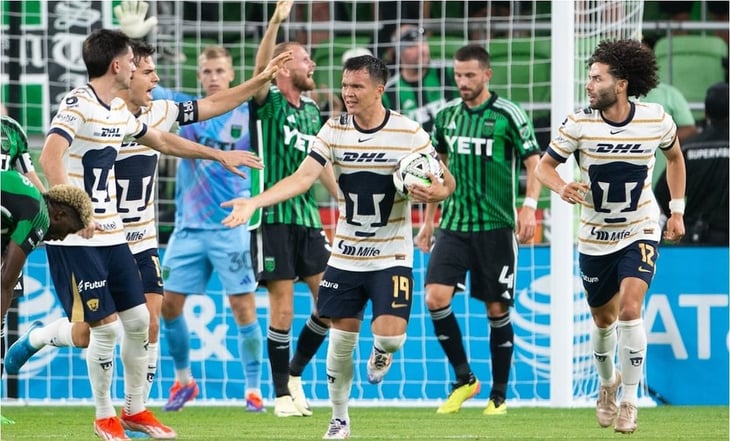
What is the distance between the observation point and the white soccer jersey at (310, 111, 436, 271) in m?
7.95

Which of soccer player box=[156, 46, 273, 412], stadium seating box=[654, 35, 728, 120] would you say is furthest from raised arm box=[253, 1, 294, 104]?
stadium seating box=[654, 35, 728, 120]

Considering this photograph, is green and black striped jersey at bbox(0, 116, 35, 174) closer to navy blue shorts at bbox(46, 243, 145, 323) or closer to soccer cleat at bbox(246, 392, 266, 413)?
navy blue shorts at bbox(46, 243, 145, 323)

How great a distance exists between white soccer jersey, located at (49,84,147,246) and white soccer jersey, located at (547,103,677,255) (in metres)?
2.53

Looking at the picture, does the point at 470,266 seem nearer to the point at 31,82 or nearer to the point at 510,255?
the point at 510,255

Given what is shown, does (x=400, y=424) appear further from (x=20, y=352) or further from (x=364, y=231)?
(x=20, y=352)

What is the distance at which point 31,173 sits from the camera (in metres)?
8.59

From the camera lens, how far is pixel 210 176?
408 inches

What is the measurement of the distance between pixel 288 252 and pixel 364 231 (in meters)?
1.94

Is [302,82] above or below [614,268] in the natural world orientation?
above

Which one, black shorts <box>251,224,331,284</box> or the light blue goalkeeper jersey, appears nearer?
black shorts <box>251,224,331,284</box>

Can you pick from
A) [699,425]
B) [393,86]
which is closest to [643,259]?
[699,425]

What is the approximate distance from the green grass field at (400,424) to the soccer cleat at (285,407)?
84mm

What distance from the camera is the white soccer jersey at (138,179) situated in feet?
28.9

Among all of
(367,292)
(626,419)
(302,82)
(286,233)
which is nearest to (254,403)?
(286,233)
